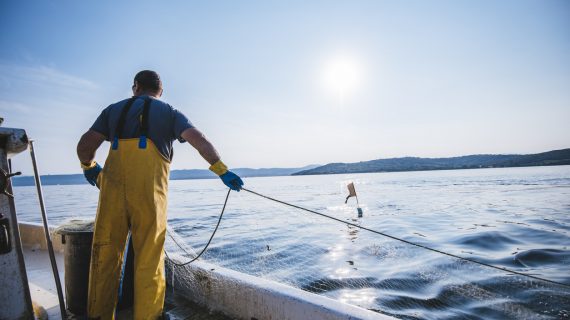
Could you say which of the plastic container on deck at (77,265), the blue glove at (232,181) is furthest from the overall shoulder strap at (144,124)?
the plastic container on deck at (77,265)

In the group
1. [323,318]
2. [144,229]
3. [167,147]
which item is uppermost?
[167,147]

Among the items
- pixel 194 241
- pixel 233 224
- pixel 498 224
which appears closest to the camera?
pixel 194 241

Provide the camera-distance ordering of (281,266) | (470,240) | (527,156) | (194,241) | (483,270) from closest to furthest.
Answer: (483,270) < (281,266) < (470,240) < (194,241) < (527,156)

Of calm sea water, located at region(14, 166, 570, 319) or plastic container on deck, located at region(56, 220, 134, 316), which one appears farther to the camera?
calm sea water, located at region(14, 166, 570, 319)

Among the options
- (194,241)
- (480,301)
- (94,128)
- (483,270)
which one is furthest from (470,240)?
(94,128)

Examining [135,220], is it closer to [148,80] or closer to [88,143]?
[88,143]

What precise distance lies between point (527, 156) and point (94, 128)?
489 ft

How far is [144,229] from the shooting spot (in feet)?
7.34

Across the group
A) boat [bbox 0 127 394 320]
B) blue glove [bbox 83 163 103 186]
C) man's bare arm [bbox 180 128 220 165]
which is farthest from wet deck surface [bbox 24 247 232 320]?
man's bare arm [bbox 180 128 220 165]

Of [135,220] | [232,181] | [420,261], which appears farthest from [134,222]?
[420,261]

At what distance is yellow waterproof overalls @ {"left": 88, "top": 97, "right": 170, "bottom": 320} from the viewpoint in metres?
2.20

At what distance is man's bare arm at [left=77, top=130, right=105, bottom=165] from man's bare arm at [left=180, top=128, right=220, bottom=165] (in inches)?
29.4

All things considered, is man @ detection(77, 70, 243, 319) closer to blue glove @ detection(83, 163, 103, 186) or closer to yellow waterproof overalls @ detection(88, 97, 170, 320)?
yellow waterproof overalls @ detection(88, 97, 170, 320)

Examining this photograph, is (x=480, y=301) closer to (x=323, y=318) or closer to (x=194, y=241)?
(x=323, y=318)
